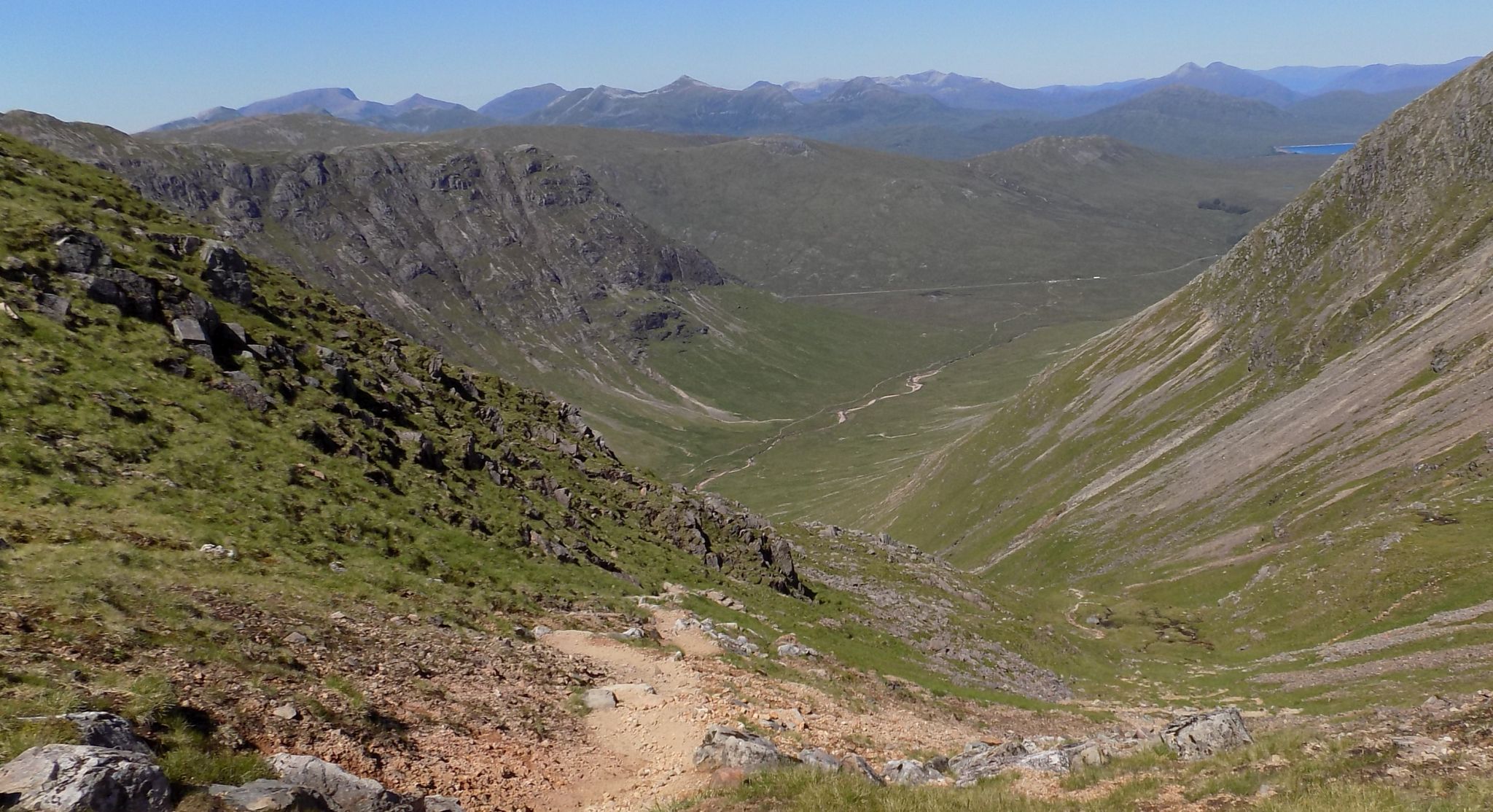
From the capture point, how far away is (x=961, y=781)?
25.1 metres

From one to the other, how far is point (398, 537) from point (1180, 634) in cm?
8324

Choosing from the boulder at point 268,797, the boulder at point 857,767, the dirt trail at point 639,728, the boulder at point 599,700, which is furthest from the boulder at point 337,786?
the boulder at point 857,767

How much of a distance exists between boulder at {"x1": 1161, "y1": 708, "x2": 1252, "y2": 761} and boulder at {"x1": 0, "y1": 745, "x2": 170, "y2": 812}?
2653cm

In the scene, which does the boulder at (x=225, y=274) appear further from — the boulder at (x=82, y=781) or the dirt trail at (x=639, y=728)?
the boulder at (x=82, y=781)

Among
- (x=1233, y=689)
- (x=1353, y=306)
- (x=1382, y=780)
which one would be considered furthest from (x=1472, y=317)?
(x=1382, y=780)

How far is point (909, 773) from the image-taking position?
1012 inches

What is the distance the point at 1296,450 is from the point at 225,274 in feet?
432

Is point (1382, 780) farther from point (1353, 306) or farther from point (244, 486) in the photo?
point (1353, 306)

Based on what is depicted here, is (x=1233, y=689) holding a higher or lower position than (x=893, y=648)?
lower

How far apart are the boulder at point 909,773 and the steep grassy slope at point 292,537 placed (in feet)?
34.9

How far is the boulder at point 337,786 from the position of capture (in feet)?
54.8

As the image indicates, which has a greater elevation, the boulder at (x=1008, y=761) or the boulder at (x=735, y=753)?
the boulder at (x=735, y=753)

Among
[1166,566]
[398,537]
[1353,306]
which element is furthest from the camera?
[1353,306]

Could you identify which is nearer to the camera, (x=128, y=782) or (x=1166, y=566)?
(x=128, y=782)
